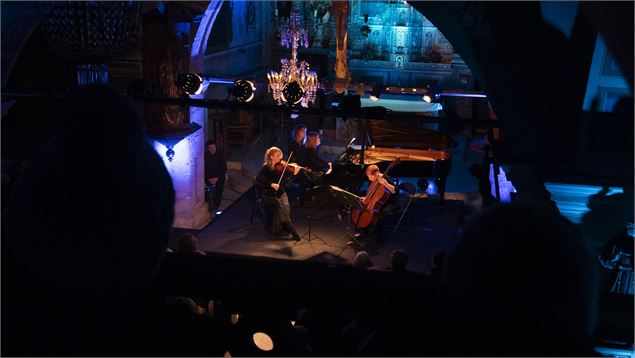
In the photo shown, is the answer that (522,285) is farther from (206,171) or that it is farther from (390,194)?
(206,171)

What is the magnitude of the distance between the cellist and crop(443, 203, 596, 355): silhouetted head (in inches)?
302

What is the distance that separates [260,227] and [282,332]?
7888mm

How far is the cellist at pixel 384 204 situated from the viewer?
29.0 ft

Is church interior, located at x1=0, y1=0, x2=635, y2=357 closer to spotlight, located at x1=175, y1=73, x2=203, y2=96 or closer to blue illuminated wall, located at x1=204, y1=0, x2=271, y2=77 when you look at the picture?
spotlight, located at x1=175, y1=73, x2=203, y2=96

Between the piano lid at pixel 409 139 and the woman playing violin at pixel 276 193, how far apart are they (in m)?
2.10

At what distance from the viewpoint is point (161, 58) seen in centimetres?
866

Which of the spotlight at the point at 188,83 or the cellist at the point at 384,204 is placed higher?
the spotlight at the point at 188,83

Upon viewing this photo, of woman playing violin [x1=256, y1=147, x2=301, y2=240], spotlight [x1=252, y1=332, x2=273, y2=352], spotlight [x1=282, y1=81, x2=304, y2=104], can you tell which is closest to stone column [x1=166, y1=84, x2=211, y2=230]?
woman playing violin [x1=256, y1=147, x2=301, y2=240]

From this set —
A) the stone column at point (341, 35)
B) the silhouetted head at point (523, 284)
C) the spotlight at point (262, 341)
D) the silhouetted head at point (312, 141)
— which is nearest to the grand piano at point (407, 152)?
the silhouetted head at point (312, 141)

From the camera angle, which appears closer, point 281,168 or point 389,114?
point 389,114

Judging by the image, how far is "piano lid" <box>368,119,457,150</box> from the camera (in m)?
10.6

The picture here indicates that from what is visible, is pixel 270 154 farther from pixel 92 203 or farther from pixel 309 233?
pixel 92 203

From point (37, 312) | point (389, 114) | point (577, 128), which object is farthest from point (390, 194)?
point (37, 312)

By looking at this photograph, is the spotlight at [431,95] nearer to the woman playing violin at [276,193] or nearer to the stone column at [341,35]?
the stone column at [341,35]
